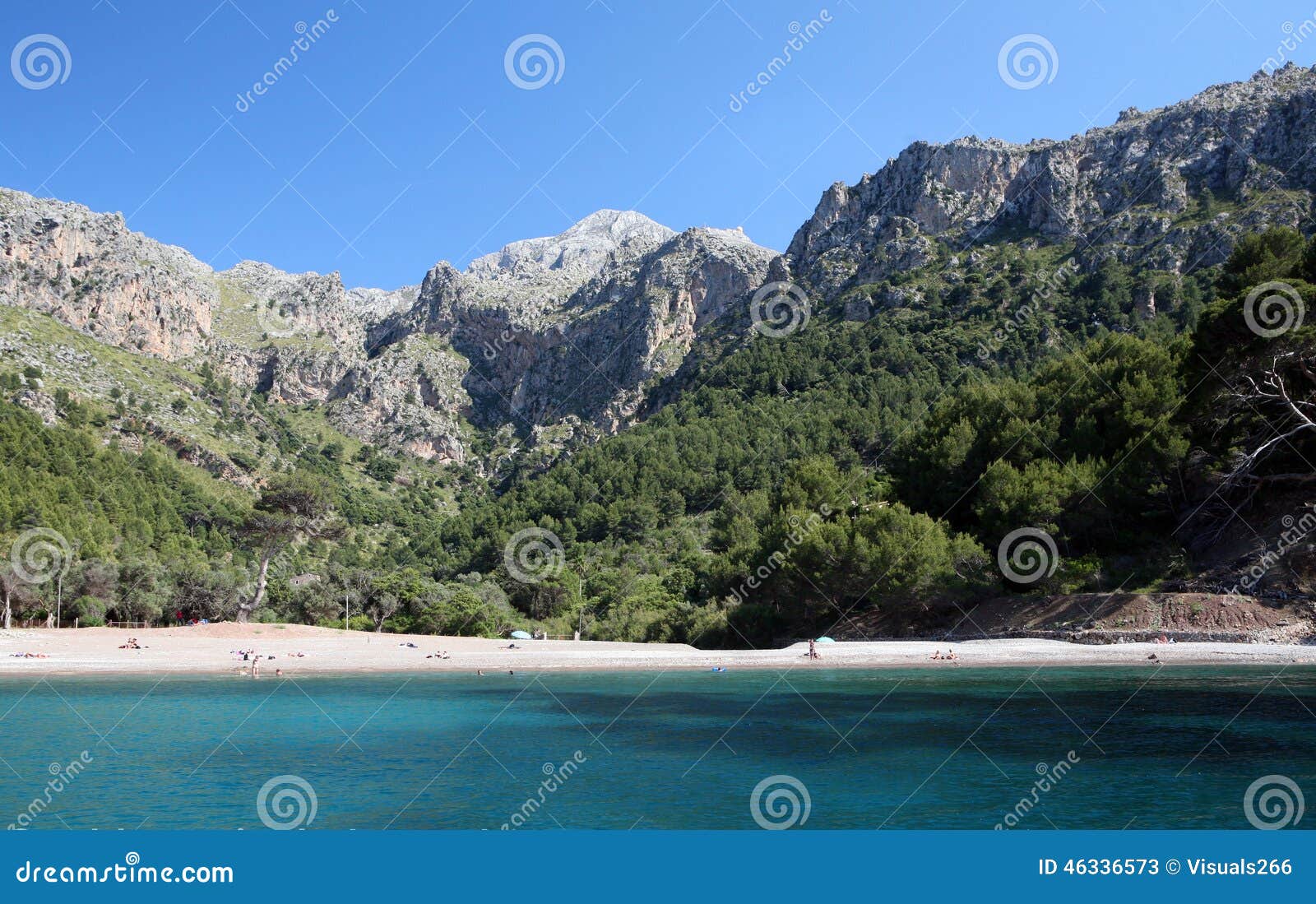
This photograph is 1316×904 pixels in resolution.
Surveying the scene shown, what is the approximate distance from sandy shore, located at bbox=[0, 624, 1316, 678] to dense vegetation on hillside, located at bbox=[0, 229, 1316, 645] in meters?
5.14

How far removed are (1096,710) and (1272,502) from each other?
2261cm

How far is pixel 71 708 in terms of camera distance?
25375 millimetres

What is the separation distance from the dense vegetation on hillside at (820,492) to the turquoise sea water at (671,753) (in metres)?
12.9

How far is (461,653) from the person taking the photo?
4428cm

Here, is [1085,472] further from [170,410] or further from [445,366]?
[445,366]

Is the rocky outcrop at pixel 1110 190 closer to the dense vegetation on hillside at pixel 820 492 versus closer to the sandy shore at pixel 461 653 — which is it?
the dense vegetation on hillside at pixel 820 492

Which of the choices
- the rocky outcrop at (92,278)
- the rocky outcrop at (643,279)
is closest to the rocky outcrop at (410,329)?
the rocky outcrop at (92,278)

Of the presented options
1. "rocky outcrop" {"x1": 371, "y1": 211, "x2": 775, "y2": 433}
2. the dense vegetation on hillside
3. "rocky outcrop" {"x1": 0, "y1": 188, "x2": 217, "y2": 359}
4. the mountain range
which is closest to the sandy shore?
the dense vegetation on hillside

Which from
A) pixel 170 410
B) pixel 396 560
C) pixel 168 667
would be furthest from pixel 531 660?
pixel 170 410

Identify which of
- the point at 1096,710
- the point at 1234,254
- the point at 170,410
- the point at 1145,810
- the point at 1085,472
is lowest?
the point at 1096,710

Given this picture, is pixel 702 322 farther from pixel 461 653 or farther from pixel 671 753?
pixel 671 753

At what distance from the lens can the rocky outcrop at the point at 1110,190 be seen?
9850 cm

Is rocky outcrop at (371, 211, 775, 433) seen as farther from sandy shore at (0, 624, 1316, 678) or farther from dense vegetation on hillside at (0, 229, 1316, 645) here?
sandy shore at (0, 624, 1316, 678)

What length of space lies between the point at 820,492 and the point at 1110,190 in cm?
8908
